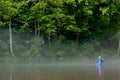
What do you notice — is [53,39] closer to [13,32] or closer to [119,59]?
[13,32]

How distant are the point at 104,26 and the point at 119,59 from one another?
16.9 ft

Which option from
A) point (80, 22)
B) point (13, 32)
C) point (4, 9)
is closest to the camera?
point (4, 9)

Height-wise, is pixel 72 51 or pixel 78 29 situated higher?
pixel 78 29

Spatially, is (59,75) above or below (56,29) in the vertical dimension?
below

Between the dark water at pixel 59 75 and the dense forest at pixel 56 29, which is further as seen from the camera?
the dense forest at pixel 56 29

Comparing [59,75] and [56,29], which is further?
[56,29]

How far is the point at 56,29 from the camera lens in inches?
1597

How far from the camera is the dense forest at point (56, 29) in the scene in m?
38.3

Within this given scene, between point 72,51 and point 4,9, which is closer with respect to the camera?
point 4,9

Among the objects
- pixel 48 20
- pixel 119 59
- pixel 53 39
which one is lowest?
pixel 119 59

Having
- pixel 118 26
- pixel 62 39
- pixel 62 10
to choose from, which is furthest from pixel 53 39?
pixel 118 26

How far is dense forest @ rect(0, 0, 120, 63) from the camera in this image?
126ft

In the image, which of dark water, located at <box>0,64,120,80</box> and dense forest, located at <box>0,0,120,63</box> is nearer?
dark water, located at <box>0,64,120,80</box>

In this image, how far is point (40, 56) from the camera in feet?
128
